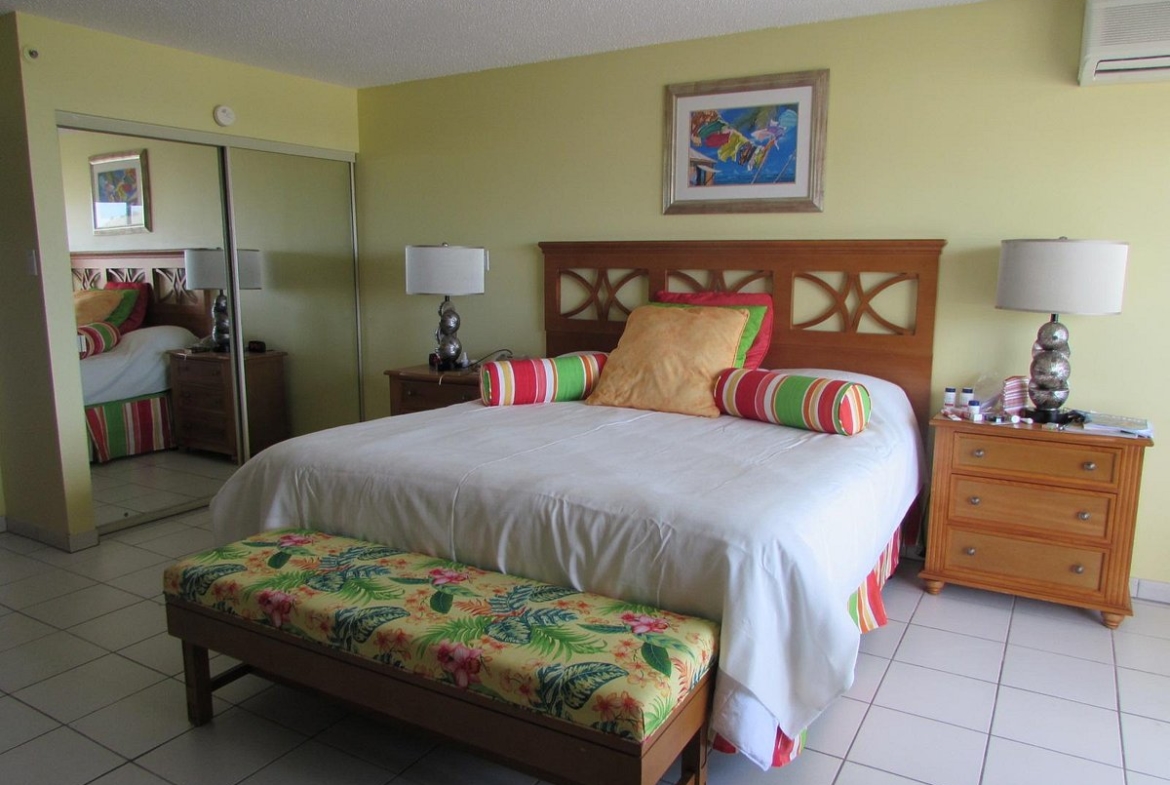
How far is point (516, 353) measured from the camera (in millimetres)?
4348

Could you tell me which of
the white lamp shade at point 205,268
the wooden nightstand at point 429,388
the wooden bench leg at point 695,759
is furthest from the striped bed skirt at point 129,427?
the wooden bench leg at point 695,759

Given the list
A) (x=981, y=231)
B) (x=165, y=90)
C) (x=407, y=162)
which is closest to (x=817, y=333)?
(x=981, y=231)

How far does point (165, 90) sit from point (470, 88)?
144 cm

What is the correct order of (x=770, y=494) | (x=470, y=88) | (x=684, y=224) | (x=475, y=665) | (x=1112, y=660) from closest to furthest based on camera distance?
1. (x=475, y=665)
2. (x=770, y=494)
3. (x=1112, y=660)
4. (x=684, y=224)
5. (x=470, y=88)

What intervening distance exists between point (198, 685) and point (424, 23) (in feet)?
8.66

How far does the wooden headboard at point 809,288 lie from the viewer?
3.27 metres

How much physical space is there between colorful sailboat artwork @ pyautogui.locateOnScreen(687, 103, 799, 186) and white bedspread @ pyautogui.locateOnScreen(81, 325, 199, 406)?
258cm

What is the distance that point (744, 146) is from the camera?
356cm

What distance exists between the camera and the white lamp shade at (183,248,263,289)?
395 cm

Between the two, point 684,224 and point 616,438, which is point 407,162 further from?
point 616,438

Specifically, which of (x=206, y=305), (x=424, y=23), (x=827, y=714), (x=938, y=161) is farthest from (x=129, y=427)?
(x=938, y=161)

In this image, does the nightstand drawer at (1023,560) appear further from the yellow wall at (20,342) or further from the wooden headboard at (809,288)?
the yellow wall at (20,342)

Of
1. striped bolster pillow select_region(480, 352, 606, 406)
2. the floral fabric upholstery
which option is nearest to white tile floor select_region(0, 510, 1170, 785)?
the floral fabric upholstery

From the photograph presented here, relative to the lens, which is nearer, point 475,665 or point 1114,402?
point 475,665
